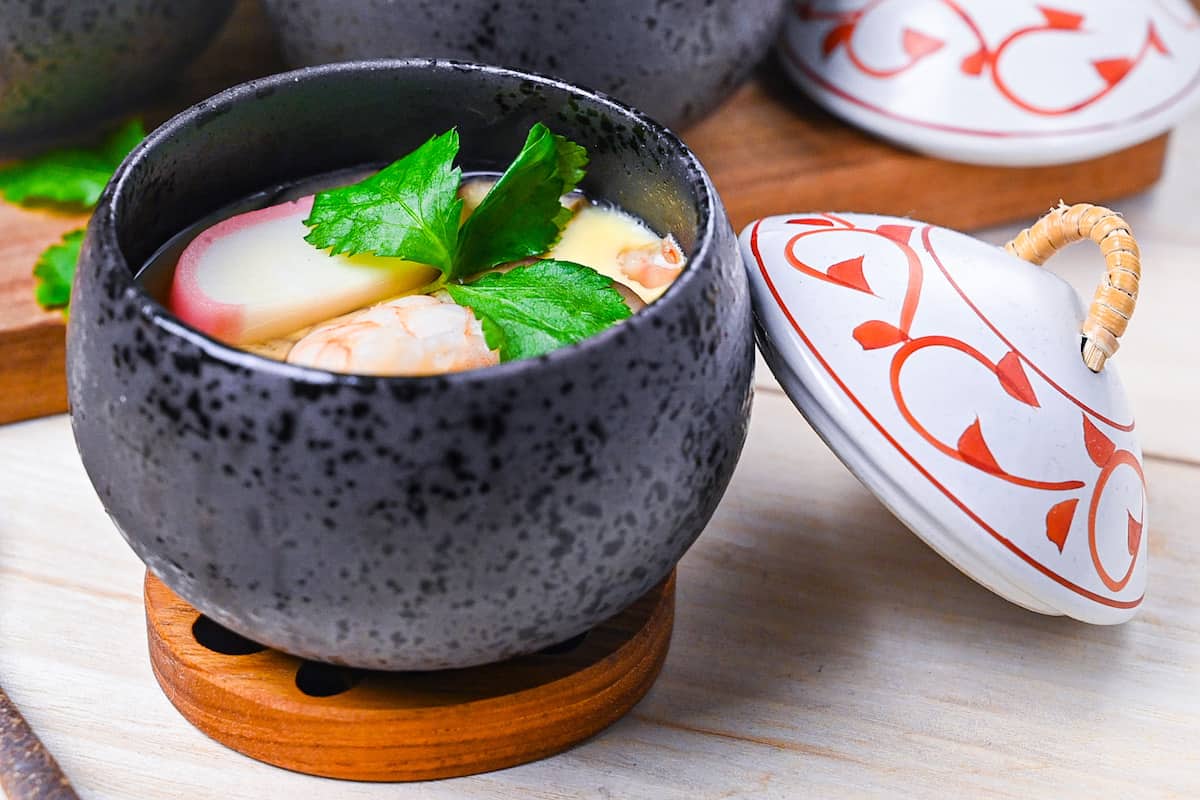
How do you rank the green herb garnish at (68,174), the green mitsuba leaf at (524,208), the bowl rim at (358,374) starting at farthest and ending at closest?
1. the green herb garnish at (68,174)
2. the green mitsuba leaf at (524,208)
3. the bowl rim at (358,374)

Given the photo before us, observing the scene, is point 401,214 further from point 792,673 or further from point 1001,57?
point 1001,57

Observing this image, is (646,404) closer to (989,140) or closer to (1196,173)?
(989,140)

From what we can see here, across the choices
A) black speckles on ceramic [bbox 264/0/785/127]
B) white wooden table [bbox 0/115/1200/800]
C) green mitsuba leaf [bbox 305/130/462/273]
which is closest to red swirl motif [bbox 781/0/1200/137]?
black speckles on ceramic [bbox 264/0/785/127]

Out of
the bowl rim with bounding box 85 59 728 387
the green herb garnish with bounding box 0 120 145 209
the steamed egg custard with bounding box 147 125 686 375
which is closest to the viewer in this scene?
the bowl rim with bounding box 85 59 728 387

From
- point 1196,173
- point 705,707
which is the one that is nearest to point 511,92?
point 705,707

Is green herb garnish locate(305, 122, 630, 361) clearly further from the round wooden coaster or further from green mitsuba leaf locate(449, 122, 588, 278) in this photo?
the round wooden coaster

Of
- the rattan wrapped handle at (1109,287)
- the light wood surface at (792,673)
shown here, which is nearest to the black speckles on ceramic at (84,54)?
the light wood surface at (792,673)

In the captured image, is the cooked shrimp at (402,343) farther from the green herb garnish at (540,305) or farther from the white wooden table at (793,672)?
the white wooden table at (793,672)
